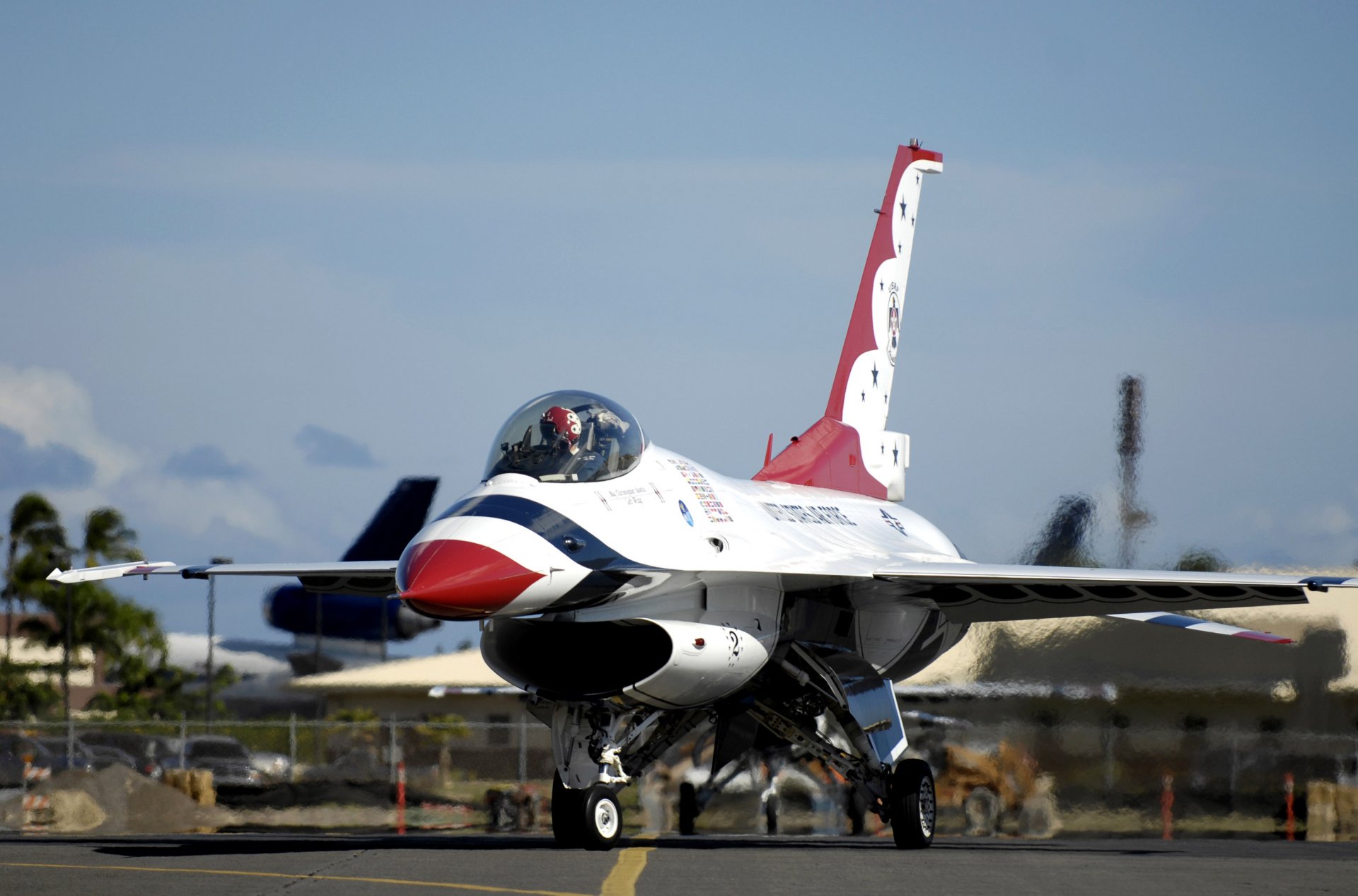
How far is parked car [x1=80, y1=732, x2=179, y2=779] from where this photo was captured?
32562mm

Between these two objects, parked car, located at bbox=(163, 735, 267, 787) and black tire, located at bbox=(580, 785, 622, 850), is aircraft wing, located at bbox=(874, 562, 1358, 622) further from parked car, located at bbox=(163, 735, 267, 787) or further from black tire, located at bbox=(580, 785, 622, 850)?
parked car, located at bbox=(163, 735, 267, 787)

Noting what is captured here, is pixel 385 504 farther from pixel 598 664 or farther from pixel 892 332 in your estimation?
pixel 598 664

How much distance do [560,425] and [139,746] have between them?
88.3 ft

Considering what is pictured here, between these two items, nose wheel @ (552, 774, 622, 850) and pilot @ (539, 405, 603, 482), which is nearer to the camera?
pilot @ (539, 405, 603, 482)

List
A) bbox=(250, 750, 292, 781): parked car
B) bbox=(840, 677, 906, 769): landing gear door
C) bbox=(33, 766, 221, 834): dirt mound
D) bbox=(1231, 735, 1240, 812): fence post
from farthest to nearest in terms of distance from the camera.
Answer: bbox=(250, 750, 292, 781): parked car → bbox=(33, 766, 221, 834): dirt mound → bbox=(1231, 735, 1240, 812): fence post → bbox=(840, 677, 906, 769): landing gear door

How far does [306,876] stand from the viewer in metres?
11.3

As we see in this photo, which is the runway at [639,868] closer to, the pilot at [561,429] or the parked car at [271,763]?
the pilot at [561,429]

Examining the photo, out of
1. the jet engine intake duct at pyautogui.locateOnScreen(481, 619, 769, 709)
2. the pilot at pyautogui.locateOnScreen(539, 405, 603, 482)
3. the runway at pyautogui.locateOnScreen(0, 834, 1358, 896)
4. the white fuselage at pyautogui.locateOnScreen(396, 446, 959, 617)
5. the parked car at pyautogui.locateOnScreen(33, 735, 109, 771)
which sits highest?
the pilot at pyautogui.locateOnScreen(539, 405, 603, 482)

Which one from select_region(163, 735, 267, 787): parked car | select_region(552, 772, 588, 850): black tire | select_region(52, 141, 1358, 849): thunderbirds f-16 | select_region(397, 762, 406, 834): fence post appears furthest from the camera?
select_region(163, 735, 267, 787): parked car

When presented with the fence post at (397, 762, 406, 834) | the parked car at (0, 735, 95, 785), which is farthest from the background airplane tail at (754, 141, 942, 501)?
the parked car at (0, 735, 95, 785)

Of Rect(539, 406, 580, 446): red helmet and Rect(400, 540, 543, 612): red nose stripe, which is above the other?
Rect(539, 406, 580, 446): red helmet

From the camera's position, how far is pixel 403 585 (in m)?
11.8

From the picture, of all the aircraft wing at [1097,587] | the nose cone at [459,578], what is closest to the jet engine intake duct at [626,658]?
the nose cone at [459,578]

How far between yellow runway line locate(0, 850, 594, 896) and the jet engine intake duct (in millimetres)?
1961
